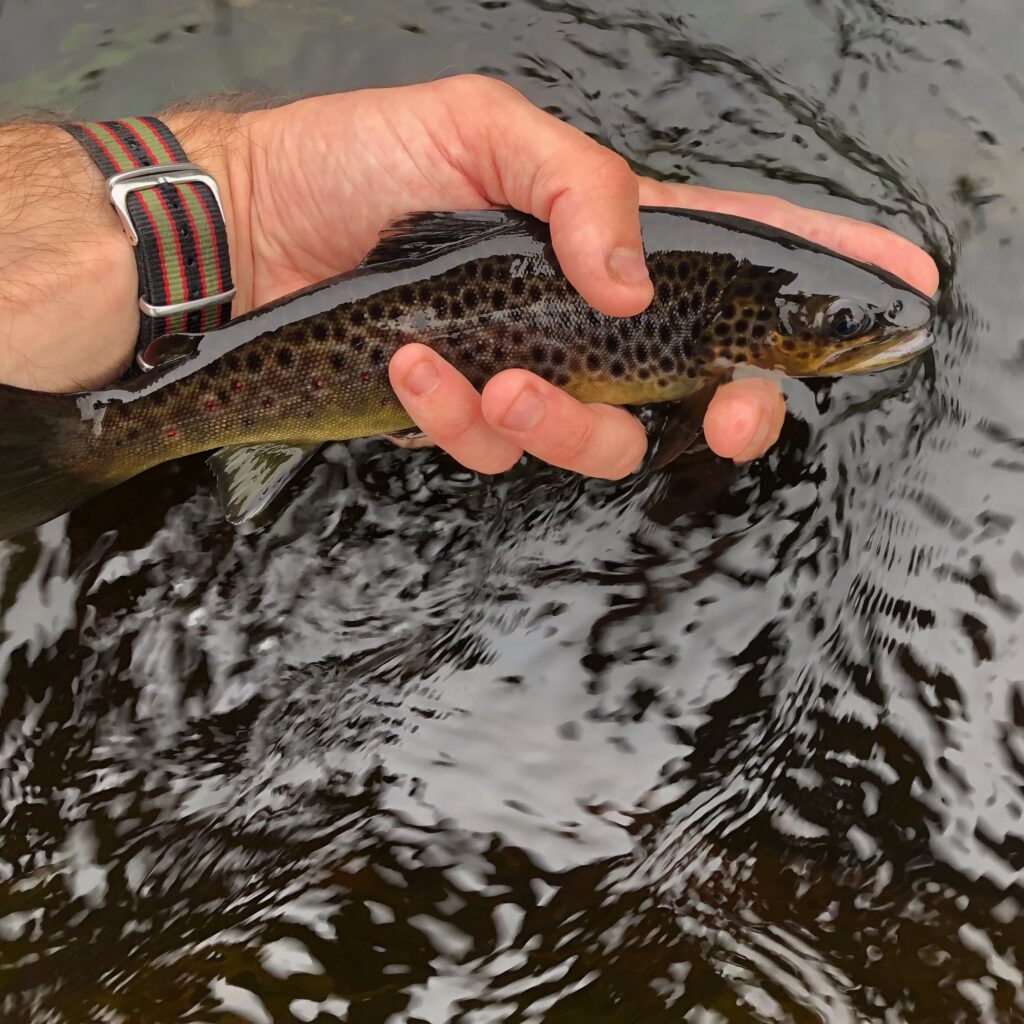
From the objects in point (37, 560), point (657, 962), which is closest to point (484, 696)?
point (657, 962)

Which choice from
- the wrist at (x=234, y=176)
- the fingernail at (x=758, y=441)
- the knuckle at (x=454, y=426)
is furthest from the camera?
the wrist at (x=234, y=176)

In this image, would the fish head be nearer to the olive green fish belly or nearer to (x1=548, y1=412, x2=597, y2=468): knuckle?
the olive green fish belly

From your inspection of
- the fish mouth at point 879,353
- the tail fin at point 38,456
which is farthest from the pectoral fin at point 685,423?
the tail fin at point 38,456

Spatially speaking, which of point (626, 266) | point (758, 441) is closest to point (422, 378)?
point (626, 266)

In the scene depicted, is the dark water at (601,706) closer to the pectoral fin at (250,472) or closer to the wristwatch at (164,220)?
the pectoral fin at (250,472)

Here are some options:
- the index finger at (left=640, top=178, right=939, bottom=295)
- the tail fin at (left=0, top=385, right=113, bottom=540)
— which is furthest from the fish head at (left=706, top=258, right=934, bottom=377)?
the tail fin at (left=0, top=385, right=113, bottom=540)

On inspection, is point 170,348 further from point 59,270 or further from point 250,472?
point 59,270

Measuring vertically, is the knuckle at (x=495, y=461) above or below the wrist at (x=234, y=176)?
below
